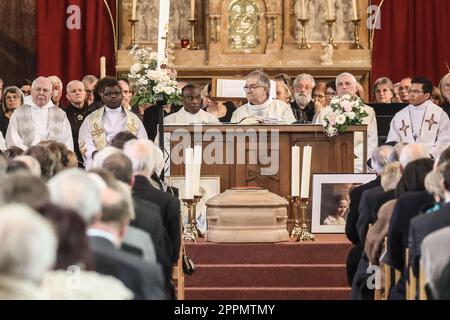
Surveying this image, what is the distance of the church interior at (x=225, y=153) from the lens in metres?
5.67

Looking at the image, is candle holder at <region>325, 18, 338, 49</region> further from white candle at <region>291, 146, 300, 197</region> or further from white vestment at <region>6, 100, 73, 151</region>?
white candle at <region>291, 146, 300, 197</region>

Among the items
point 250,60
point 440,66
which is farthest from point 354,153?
point 440,66

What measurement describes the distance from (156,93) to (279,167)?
5.11ft

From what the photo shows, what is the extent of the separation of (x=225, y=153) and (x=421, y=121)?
7.99 feet

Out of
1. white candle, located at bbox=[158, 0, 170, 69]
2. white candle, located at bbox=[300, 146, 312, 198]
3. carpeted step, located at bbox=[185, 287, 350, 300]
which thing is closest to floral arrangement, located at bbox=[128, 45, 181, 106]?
white candle, located at bbox=[158, 0, 170, 69]

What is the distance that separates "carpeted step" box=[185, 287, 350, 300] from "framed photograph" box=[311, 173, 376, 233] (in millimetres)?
1791

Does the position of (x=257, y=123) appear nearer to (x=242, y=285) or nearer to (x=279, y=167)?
(x=279, y=167)

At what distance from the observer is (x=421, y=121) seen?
14234mm

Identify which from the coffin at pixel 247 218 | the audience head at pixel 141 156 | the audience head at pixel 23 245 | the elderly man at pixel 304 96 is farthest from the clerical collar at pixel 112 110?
the audience head at pixel 23 245

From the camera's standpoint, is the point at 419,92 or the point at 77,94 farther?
the point at 77,94

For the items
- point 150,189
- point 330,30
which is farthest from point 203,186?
point 330,30

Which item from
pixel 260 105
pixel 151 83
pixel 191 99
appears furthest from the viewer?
pixel 191 99

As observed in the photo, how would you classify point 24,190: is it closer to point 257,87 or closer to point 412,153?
point 412,153

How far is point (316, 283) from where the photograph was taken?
36.1 ft
